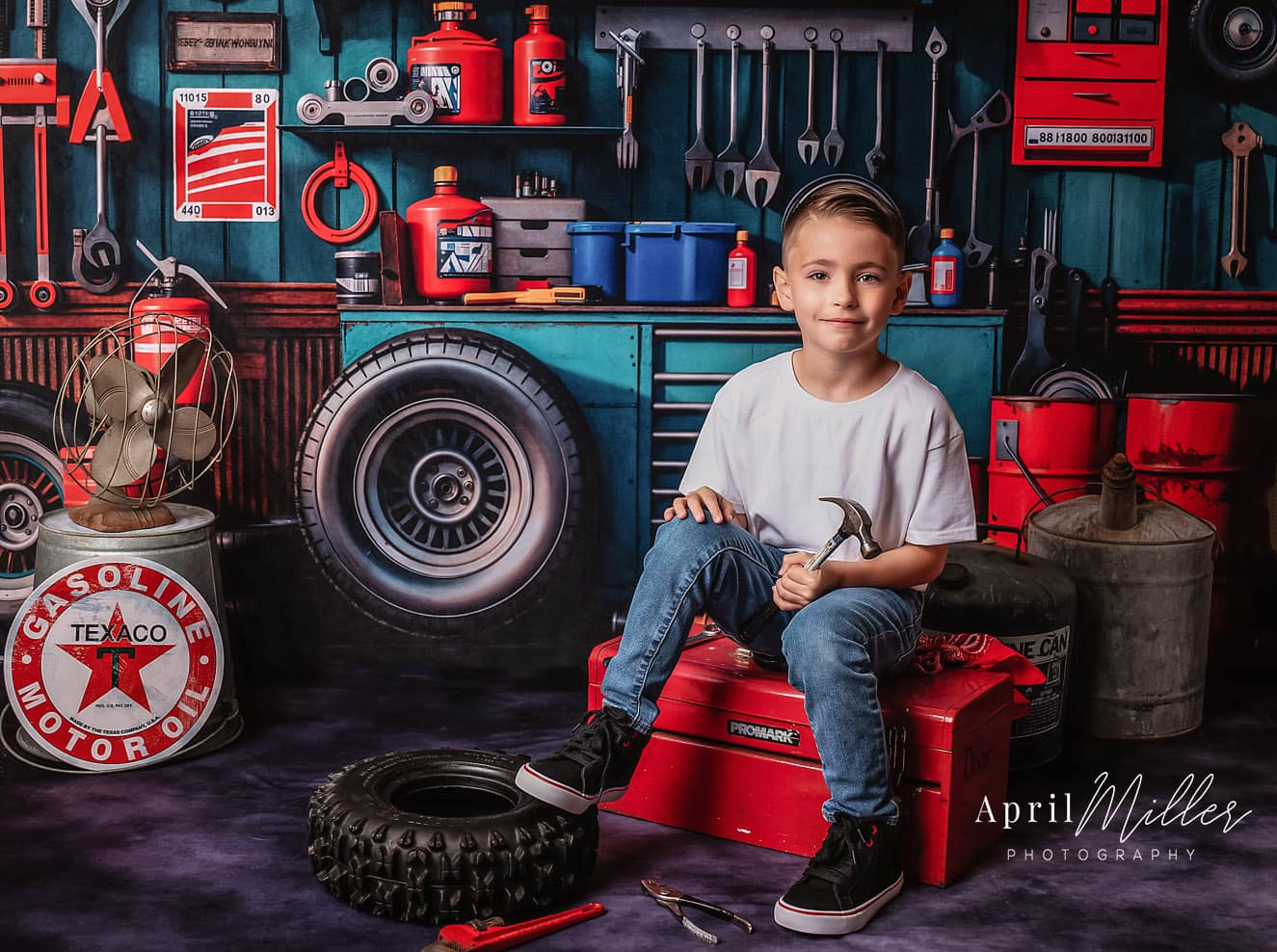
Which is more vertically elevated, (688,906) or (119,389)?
(119,389)

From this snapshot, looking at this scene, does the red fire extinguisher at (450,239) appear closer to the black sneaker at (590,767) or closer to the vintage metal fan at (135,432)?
the vintage metal fan at (135,432)

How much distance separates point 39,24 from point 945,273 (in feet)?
8.36

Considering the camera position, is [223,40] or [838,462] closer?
[838,462]

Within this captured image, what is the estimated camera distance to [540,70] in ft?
10.6

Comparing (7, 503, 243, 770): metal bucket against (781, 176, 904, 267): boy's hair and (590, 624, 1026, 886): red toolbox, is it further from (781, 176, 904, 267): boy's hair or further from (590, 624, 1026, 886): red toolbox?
(781, 176, 904, 267): boy's hair

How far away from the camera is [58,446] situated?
3.35m

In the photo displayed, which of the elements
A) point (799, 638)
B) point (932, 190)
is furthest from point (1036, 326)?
point (799, 638)

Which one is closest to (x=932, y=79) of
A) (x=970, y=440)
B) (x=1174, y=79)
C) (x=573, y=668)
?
(x=1174, y=79)

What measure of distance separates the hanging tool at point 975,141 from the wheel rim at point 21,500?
2.62 metres

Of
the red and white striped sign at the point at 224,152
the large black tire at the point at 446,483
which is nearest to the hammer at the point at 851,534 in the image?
→ the large black tire at the point at 446,483

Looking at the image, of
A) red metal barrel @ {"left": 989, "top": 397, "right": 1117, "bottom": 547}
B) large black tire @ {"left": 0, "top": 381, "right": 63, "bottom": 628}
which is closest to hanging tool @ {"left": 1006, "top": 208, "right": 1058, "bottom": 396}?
red metal barrel @ {"left": 989, "top": 397, "right": 1117, "bottom": 547}

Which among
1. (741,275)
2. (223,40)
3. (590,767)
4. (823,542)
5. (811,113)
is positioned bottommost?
(590,767)

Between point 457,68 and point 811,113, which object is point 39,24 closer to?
point 457,68

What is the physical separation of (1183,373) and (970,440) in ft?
2.10
